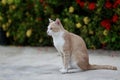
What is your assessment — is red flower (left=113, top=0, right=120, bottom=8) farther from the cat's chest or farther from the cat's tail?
the cat's chest

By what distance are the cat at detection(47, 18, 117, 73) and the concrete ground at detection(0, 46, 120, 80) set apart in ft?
0.52

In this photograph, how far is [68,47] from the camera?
7.44m

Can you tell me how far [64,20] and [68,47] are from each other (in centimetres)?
278

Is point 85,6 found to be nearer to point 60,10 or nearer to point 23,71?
point 60,10

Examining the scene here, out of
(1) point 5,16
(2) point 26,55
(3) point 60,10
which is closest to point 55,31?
(2) point 26,55

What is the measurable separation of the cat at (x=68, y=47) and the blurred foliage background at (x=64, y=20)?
2226 millimetres

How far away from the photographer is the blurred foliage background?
972 cm

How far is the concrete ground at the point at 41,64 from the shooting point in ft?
23.8

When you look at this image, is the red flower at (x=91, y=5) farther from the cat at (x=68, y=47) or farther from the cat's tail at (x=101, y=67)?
the cat's tail at (x=101, y=67)

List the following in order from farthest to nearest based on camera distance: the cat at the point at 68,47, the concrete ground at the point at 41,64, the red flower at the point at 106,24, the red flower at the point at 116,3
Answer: the red flower at the point at 106,24 < the red flower at the point at 116,3 < the cat at the point at 68,47 < the concrete ground at the point at 41,64

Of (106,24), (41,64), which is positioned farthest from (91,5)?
(41,64)

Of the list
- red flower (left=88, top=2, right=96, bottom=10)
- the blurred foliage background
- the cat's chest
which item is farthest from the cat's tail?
red flower (left=88, top=2, right=96, bottom=10)

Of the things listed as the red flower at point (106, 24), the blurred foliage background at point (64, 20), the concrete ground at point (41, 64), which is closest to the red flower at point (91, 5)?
the blurred foliage background at point (64, 20)

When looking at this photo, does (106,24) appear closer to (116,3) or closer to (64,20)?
(116,3)
